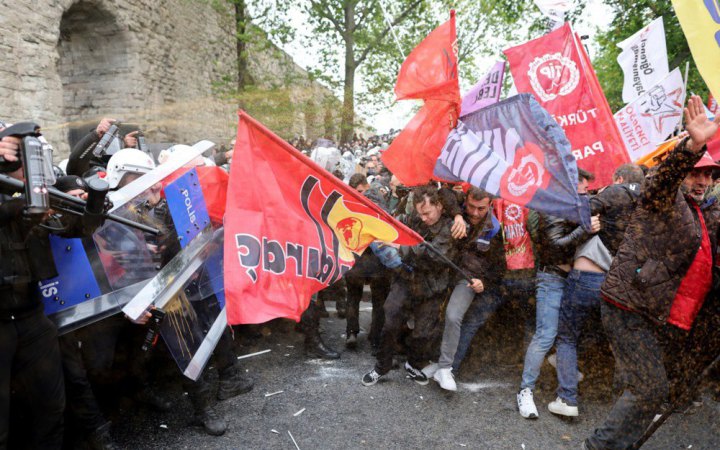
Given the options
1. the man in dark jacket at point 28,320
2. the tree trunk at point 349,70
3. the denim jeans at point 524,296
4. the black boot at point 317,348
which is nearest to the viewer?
the man in dark jacket at point 28,320

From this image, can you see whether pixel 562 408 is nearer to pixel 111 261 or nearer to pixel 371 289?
pixel 371 289

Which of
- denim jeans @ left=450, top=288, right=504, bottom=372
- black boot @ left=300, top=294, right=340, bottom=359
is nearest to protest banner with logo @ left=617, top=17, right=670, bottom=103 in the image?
denim jeans @ left=450, top=288, right=504, bottom=372

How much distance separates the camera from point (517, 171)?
146 inches

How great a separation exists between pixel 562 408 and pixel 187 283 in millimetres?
3139

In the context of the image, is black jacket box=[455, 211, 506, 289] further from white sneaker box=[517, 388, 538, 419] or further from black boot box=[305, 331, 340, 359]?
black boot box=[305, 331, 340, 359]

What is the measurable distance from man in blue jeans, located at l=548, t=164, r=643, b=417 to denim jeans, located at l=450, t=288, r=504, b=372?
2.26ft

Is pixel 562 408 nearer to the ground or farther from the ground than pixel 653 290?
nearer to the ground

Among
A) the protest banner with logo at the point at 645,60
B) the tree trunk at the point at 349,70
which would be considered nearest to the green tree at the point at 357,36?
the tree trunk at the point at 349,70

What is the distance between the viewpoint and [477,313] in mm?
4566

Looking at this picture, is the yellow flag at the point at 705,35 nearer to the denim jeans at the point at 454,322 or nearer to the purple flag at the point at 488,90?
the purple flag at the point at 488,90

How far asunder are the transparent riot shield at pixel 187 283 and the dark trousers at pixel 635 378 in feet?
9.27

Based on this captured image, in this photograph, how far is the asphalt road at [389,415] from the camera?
3531mm

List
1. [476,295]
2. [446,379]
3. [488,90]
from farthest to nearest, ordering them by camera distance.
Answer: [488,90] → [476,295] → [446,379]

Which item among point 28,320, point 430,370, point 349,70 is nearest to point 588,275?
point 430,370
